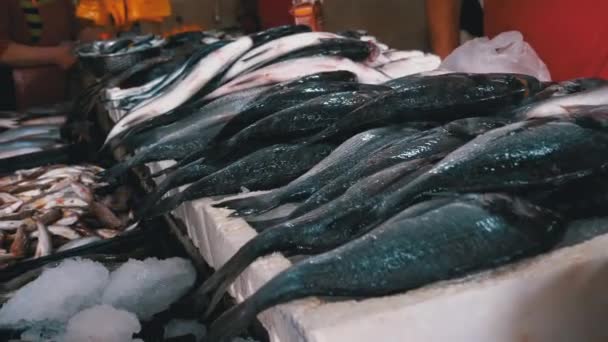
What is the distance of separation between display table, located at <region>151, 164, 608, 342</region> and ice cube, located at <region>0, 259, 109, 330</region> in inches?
41.6

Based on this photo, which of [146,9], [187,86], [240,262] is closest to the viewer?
[240,262]

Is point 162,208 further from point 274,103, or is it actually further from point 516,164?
point 516,164

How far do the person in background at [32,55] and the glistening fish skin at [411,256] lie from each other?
19.3 ft

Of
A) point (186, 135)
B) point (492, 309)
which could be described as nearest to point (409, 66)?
point (186, 135)

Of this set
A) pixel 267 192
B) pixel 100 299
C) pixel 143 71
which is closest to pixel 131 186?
pixel 143 71

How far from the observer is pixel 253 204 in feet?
5.22

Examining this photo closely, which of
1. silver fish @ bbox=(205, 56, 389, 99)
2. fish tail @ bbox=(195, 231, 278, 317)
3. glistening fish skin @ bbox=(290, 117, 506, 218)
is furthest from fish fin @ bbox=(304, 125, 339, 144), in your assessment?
silver fish @ bbox=(205, 56, 389, 99)

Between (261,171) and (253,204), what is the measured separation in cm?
18

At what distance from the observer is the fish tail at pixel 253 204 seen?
1551mm

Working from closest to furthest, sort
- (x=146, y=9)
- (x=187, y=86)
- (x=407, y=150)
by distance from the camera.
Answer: (x=407, y=150) → (x=187, y=86) → (x=146, y=9)

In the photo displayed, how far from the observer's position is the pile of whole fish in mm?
4195

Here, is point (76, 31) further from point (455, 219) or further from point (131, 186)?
point (455, 219)

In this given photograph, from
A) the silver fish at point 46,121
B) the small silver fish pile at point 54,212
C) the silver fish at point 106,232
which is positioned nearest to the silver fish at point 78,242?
the small silver fish pile at point 54,212

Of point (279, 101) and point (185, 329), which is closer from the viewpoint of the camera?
point (185, 329)
